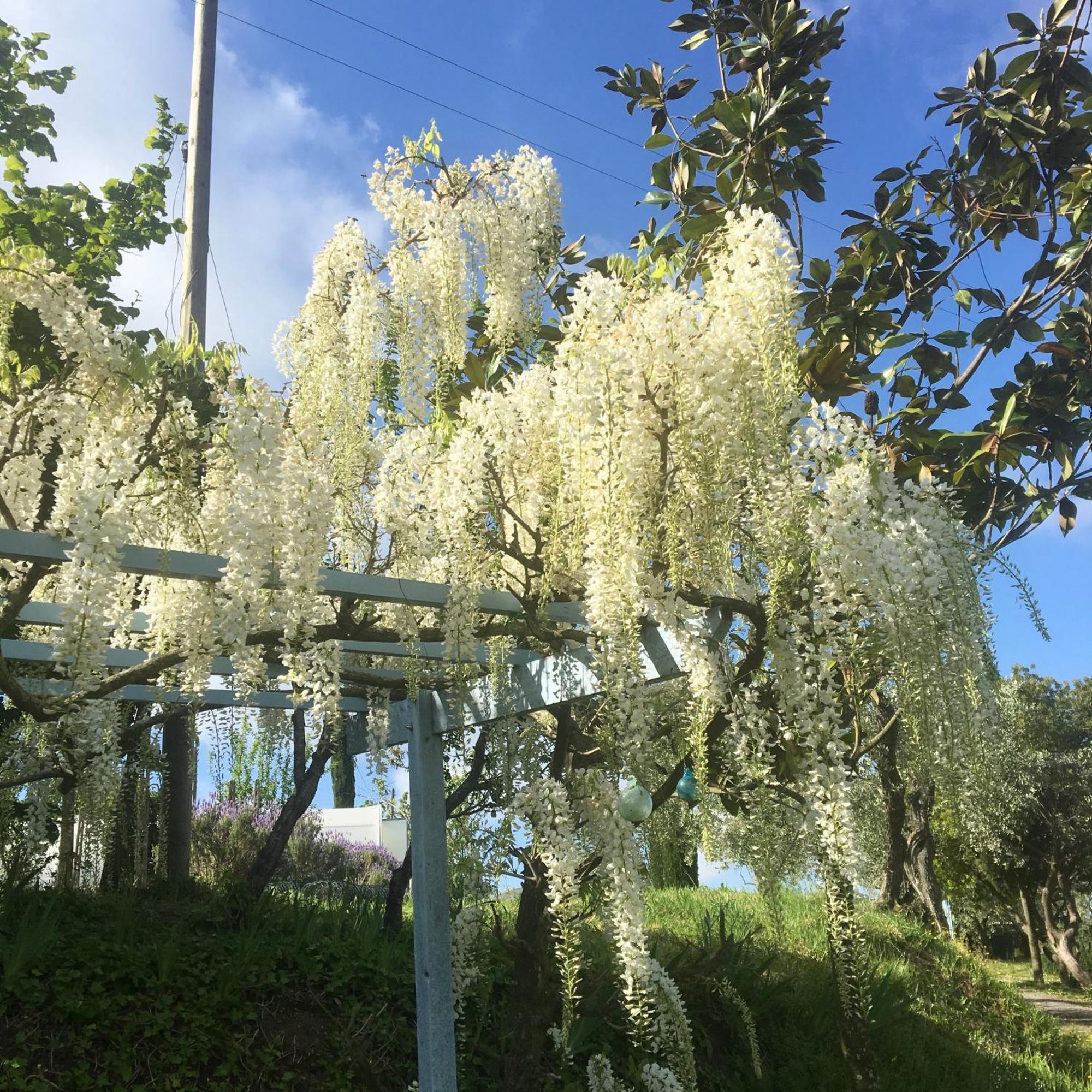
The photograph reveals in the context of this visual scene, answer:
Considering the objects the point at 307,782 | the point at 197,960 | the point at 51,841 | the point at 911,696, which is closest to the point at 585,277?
the point at 911,696

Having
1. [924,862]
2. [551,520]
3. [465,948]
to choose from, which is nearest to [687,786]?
[465,948]

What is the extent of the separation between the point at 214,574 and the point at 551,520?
1.12 meters

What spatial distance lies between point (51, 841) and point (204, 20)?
16.2ft

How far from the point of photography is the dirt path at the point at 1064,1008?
8.00 metres

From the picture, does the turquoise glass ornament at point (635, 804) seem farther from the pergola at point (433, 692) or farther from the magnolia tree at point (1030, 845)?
the magnolia tree at point (1030, 845)

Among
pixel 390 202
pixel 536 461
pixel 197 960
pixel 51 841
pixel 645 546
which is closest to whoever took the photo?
pixel 645 546

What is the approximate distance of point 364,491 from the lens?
4.46 metres

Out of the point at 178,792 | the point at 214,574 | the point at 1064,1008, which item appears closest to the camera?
the point at 214,574

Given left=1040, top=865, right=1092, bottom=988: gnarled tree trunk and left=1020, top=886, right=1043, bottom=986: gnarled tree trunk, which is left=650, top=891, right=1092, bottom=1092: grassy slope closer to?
left=1040, top=865, right=1092, bottom=988: gnarled tree trunk

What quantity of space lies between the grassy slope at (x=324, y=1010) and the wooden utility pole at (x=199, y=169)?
3.10 m

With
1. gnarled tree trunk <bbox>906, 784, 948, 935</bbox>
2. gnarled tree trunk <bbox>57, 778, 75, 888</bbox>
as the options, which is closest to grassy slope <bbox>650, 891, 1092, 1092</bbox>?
gnarled tree trunk <bbox>906, 784, 948, 935</bbox>

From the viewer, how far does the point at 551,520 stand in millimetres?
3123

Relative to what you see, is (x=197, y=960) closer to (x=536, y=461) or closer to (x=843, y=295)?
(x=536, y=461)

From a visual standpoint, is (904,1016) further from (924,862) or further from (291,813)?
(291,813)
